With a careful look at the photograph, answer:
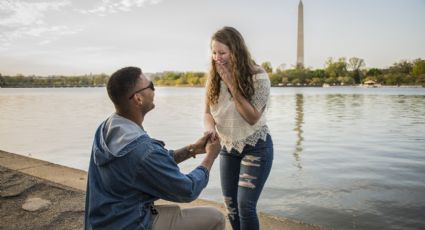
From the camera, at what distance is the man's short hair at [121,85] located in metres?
2.13

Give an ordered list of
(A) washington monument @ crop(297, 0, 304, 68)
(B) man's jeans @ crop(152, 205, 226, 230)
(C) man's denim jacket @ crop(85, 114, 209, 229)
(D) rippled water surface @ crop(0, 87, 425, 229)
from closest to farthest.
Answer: (C) man's denim jacket @ crop(85, 114, 209, 229) < (B) man's jeans @ crop(152, 205, 226, 230) < (D) rippled water surface @ crop(0, 87, 425, 229) < (A) washington monument @ crop(297, 0, 304, 68)

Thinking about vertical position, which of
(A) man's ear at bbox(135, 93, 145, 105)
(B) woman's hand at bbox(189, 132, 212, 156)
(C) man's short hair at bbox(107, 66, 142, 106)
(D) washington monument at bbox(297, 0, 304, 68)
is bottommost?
(B) woman's hand at bbox(189, 132, 212, 156)

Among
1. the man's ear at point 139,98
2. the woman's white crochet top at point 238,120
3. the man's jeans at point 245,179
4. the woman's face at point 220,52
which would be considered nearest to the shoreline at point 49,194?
the man's jeans at point 245,179

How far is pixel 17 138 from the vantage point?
1678 centimetres

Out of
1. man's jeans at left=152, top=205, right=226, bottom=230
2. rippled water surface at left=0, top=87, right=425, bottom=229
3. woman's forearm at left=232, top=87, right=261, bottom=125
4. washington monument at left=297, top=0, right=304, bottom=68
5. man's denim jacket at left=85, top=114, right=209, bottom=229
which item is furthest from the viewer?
washington monument at left=297, top=0, right=304, bottom=68

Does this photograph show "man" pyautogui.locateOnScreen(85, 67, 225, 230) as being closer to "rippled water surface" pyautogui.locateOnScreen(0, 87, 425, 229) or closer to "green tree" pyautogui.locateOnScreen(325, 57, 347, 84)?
"rippled water surface" pyautogui.locateOnScreen(0, 87, 425, 229)

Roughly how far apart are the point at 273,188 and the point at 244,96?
18.1 ft

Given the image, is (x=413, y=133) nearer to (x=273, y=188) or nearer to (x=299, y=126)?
(x=299, y=126)

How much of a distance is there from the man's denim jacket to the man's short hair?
0.11m

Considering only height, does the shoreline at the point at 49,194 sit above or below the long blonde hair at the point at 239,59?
below

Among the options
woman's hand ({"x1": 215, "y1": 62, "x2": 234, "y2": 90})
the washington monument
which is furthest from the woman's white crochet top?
the washington monument

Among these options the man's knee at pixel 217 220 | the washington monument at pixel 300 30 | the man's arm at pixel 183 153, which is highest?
the washington monument at pixel 300 30

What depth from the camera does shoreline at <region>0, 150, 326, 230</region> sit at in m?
4.29

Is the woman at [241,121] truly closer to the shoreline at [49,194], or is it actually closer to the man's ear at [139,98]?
the man's ear at [139,98]
